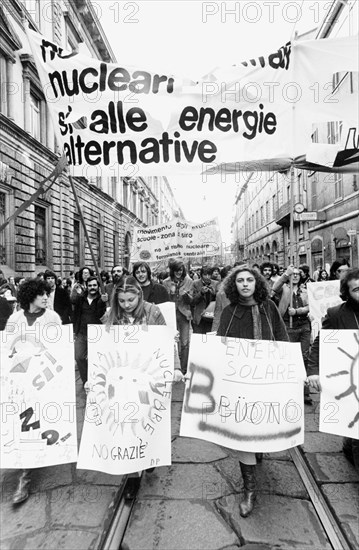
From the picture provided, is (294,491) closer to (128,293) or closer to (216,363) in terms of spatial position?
(216,363)

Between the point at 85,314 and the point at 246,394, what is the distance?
283 cm

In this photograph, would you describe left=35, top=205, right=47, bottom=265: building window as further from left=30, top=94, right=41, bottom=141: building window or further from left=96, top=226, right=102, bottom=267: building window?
left=96, top=226, right=102, bottom=267: building window

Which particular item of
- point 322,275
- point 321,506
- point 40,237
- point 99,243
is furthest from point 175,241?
point 99,243

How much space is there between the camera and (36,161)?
16359 mm

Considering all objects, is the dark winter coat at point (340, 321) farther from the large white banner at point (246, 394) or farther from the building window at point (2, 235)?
the building window at point (2, 235)

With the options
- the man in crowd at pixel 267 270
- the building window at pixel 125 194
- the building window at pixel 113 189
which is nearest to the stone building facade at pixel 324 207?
the man in crowd at pixel 267 270

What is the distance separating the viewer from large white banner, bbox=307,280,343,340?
5.60m

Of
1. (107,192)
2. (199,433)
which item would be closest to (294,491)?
(199,433)

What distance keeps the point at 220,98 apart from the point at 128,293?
2.02m

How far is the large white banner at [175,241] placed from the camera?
10586 millimetres

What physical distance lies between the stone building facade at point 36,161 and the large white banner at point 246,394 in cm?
1256

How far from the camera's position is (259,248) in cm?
4562

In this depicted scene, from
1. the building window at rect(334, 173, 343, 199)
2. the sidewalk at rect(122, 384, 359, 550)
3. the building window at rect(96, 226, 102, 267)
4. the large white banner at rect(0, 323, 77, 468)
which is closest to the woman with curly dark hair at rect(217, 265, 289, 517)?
the sidewalk at rect(122, 384, 359, 550)

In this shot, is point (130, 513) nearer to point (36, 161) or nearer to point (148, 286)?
point (148, 286)
